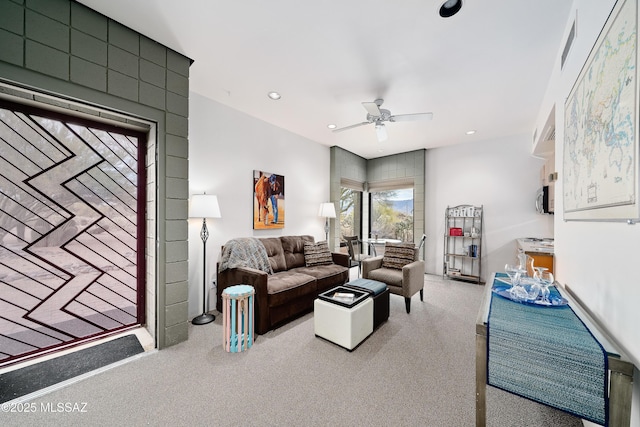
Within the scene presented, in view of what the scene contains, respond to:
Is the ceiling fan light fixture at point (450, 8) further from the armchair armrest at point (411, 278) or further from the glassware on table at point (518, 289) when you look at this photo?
the armchair armrest at point (411, 278)

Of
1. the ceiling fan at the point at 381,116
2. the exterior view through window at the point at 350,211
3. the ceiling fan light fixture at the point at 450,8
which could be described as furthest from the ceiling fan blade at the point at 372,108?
the exterior view through window at the point at 350,211

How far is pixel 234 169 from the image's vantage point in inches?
139

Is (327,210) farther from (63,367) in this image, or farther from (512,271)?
(63,367)

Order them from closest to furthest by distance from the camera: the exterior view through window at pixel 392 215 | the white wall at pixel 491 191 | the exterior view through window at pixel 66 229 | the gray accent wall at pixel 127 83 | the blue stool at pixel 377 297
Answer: the gray accent wall at pixel 127 83
the exterior view through window at pixel 66 229
the blue stool at pixel 377 297
the white wall at pixel 491 191
the exterior view through window at pixel 392 215

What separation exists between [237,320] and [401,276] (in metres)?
2.16

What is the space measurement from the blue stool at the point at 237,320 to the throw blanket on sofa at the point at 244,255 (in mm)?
686

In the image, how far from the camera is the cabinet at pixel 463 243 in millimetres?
4809

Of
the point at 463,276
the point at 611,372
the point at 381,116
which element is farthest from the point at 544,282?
the point at 463,276

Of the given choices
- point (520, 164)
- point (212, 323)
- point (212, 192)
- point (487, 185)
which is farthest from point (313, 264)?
point (520, 164)

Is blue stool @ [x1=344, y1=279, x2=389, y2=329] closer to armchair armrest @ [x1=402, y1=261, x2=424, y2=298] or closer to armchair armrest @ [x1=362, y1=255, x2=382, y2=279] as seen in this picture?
armchair armrest @ [x1=402, y1=261, x2=424, y2=298]

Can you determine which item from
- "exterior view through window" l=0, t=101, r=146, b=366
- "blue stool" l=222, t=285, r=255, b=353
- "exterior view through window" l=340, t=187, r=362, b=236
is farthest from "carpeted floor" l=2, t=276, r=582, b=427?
"exterior view through window" l=340, t=187, r=362, b=236

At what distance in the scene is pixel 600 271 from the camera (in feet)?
4.00

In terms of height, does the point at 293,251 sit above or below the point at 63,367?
above

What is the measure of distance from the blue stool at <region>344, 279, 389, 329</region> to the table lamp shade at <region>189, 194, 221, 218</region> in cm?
186
